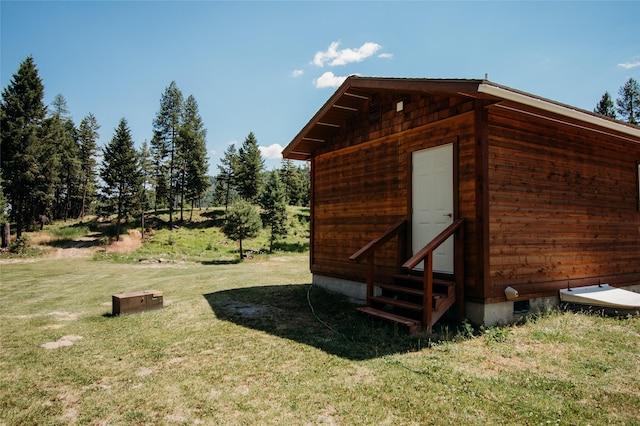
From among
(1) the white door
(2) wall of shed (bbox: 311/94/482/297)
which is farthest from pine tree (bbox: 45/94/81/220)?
(1) the white door

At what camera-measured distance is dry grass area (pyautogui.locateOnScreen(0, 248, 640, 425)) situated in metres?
3.17

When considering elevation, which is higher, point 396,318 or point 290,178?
point 290,178

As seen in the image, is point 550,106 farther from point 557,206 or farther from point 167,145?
point 167,145

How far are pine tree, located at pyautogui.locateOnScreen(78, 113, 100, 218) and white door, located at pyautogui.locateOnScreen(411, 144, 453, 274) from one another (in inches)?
1664

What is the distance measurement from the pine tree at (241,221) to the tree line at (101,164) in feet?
11.6

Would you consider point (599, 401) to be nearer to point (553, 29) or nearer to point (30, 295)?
point (553, 29)

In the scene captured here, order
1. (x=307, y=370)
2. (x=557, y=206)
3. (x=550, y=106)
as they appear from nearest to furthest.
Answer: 1. (x=307, y=370)
2. (x=550, y=106)
3. (x=557, y=206)

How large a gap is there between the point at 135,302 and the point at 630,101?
40.6 meters

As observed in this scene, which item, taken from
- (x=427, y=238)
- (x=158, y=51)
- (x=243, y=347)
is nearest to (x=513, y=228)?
(x=427, y=238)

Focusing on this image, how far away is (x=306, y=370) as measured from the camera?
4172 mm

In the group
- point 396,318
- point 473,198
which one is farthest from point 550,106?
point 396,318

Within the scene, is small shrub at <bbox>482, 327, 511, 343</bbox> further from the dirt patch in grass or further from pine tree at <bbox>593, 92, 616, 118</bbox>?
pine tree at <bbox>593, 92, 616, 118</bbox>

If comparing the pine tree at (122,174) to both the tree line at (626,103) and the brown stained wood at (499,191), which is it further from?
the tree line at (626,103)

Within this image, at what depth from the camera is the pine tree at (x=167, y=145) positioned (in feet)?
122
